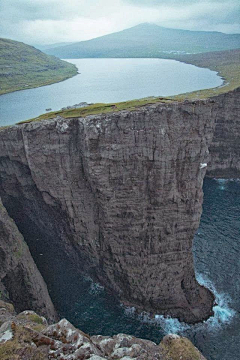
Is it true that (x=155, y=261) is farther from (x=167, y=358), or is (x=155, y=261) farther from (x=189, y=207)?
(x=167, y=358)

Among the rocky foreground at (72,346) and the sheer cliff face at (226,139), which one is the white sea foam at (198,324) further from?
the sheer cliff face at (226,139)

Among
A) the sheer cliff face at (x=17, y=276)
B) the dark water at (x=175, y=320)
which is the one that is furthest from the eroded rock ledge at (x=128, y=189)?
the sheer cliff face at (x=17, y=276)

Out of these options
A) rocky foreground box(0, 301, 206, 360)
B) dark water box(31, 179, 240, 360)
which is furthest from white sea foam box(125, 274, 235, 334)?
rocky foreground box(0, 301, 206, 360)

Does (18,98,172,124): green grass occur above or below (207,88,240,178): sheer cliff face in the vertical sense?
above

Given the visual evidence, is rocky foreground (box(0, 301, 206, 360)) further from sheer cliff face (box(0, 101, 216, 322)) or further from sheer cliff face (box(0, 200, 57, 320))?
sheer cliff face (box(0, 101, 216, 322))

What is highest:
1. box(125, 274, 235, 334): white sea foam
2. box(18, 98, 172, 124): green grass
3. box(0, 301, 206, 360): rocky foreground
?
box(18, 98, 172, 124): green grass
